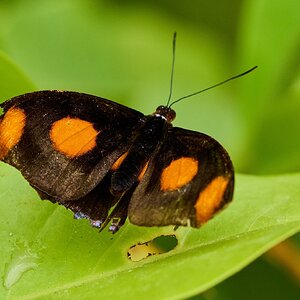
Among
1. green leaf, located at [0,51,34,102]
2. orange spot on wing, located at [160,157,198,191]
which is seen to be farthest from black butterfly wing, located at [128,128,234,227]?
green leaf, located at [0,51,34,102]

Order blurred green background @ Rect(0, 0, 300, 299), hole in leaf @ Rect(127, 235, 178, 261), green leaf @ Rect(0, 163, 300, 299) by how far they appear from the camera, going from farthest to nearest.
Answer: blurred green background @ Rect(0, 0, 300, 299), hole in leaf @ Rect(127, 235, 178, 261), green leaf @ Rect(0, 163, 300, 299)

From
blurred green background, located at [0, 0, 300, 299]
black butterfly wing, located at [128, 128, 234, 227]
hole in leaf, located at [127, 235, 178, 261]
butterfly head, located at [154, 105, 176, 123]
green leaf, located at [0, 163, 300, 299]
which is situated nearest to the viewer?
green leaf, located at [0, 163, 300, 299]

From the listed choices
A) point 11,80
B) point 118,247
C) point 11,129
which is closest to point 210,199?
point 118,247

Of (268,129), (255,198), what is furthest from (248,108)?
(255,198)

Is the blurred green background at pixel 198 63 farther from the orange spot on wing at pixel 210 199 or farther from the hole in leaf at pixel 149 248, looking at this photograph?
the orange spot on wing at pixel 210 199

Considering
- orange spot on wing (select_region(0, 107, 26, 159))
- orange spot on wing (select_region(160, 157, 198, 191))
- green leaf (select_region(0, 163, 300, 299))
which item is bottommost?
green leaf (select_region(0, 163, 300, 299))

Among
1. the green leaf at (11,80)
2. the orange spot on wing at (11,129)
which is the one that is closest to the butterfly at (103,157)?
the orange spot on wing at (11,129)

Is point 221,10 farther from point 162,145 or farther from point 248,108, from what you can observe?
point 162,145

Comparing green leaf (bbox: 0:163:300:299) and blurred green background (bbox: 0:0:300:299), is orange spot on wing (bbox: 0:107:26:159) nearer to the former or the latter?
green leaf (bbox: 0:163:300:299)

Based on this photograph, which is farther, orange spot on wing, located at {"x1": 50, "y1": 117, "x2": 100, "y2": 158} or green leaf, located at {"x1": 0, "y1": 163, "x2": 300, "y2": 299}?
orange spot on wing, located at {"x1": 50, "y1": 117, "x2": 100, "y2": 158}
